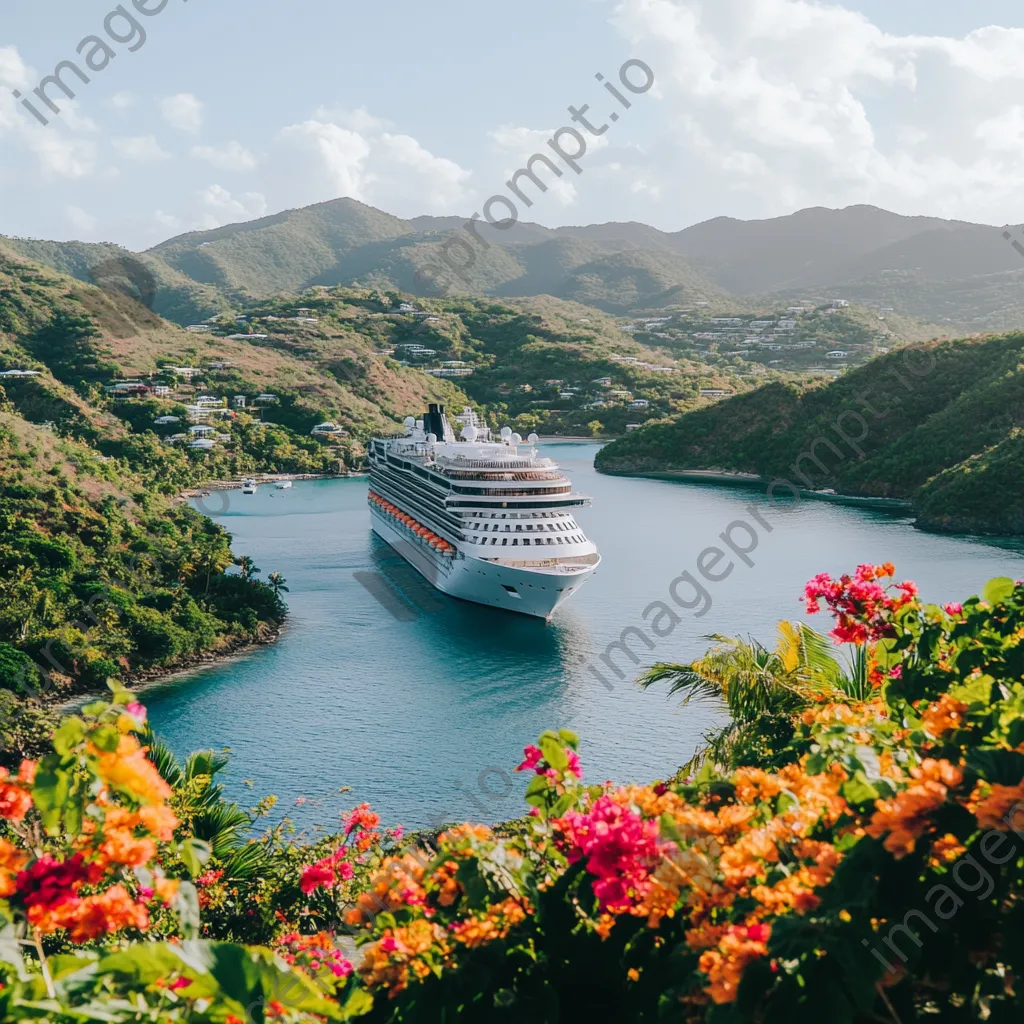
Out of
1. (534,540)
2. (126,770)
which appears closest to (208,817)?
(126,770)

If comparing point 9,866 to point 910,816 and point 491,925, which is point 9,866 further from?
point 910,816

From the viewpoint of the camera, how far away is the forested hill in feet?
187

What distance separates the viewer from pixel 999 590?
5.90 m

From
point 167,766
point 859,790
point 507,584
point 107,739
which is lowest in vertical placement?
point 167,766

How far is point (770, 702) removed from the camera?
37.8 feet

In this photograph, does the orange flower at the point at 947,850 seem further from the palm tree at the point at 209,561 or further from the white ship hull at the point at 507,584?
the palm tree at the point at 209,561

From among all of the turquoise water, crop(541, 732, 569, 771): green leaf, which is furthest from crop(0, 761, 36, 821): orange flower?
the turquoise water

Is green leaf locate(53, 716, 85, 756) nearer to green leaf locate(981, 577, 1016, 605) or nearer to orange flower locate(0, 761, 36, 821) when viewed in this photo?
orange flower locate(0, 761, 36, 821)

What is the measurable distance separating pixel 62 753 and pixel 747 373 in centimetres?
14372

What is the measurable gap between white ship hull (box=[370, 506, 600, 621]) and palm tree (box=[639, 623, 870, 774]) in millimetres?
20961

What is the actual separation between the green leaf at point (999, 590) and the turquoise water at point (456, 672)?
1505 cm

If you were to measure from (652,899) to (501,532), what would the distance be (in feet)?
103

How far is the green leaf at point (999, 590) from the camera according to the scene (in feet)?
19.2

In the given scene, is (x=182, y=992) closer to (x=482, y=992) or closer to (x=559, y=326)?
(x=482, y=992)
